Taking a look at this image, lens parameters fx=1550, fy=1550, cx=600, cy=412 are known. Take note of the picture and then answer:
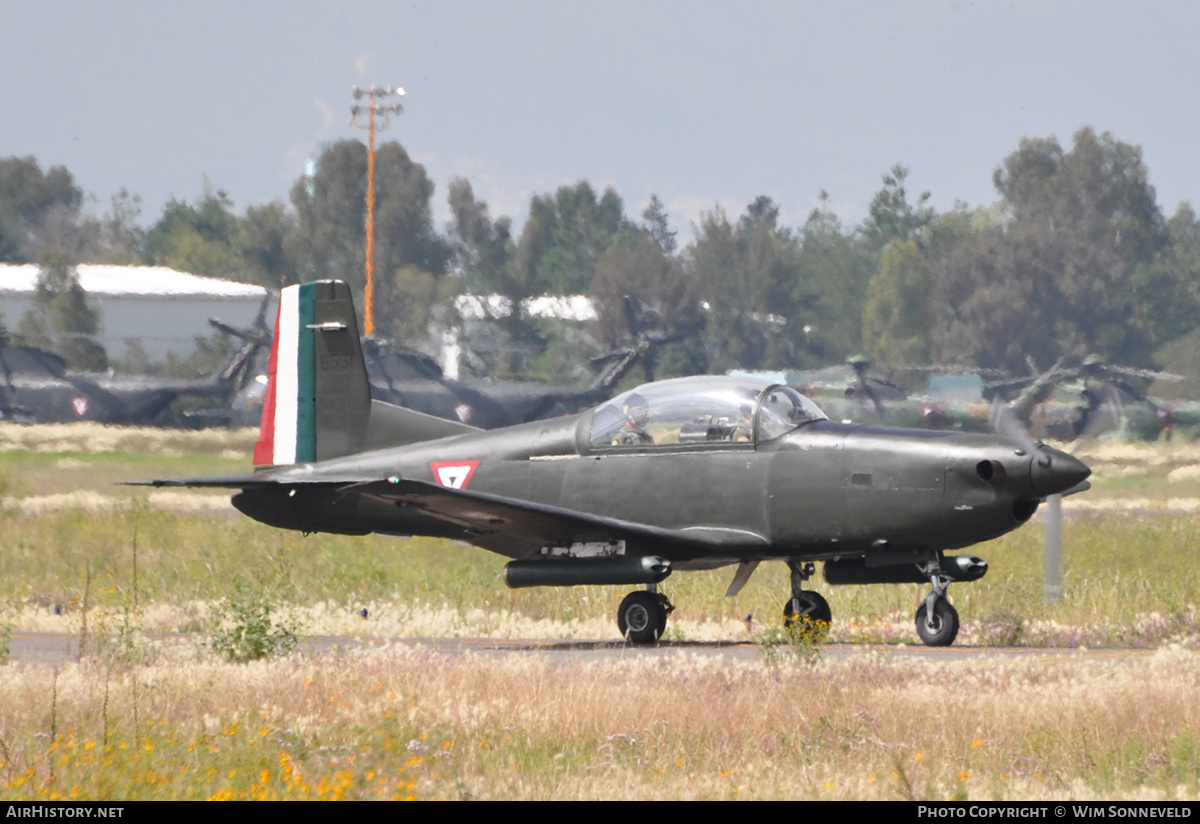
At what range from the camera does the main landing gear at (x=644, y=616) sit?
1318 centimetres

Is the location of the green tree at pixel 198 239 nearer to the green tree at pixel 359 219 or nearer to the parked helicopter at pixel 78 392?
the green tree at pixel 359 219

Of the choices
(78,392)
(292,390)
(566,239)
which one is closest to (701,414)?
(292,390)

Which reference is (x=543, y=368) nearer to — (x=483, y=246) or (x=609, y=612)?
(x=483, y=246)

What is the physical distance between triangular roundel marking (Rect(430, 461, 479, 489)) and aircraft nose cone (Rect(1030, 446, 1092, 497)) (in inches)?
195

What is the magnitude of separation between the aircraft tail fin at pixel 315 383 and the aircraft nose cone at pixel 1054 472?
6584 mm

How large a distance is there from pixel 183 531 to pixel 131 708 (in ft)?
48.3

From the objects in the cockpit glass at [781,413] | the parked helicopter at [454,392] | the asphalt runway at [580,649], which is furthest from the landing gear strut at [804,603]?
the parked helicopter at [454,392]

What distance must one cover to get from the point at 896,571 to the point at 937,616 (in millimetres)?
475

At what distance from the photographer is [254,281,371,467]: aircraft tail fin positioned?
1509 centimetres

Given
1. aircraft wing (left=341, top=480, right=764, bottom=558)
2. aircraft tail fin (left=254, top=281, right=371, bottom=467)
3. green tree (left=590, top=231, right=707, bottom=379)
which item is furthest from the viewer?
green tree (left=590, top=231, right=707, bottom=379)

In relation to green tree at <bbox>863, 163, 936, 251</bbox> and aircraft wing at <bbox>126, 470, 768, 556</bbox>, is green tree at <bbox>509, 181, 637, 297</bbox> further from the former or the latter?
aircraft wing at <bbox>126, 470, 768, 556</bbox>

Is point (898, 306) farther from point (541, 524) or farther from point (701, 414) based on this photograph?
point (541, 524)

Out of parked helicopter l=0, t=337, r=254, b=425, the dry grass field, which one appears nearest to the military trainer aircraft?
the dry grass field

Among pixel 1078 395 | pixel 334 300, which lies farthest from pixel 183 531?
pixel 1078 395
